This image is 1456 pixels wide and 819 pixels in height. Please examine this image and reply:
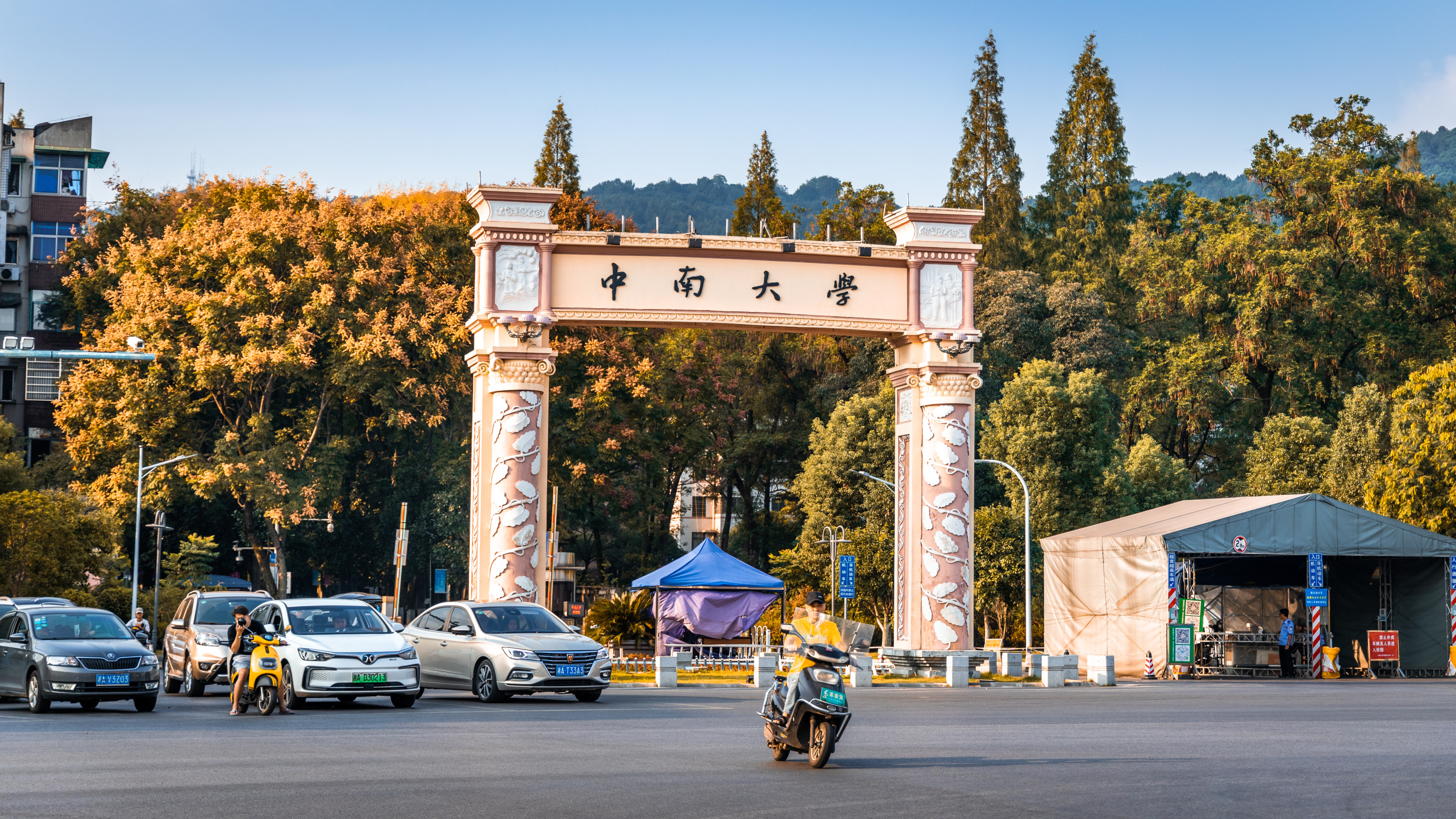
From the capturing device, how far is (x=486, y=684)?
23.0 metres

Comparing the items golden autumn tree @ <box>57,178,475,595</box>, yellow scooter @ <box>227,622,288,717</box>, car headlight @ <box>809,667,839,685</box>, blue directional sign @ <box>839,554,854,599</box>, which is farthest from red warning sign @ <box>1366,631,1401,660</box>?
golden autumn tree @ <box>57,178,475,595</box>

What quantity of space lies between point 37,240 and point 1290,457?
50602mm

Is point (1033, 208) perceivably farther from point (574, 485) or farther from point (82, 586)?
point (82, 586)

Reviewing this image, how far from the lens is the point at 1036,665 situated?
34688 millimetres

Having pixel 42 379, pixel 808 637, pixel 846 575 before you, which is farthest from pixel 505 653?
pixel 42 379

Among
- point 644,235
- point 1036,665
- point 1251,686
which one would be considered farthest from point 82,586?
point 1251,686

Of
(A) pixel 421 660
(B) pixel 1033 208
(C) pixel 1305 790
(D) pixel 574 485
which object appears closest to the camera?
(C) pixel 1305 790

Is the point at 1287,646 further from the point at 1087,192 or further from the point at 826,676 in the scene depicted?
the point at 1087,192

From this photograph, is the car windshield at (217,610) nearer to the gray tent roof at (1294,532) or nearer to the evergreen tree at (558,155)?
the gray tent roof at (1294,532)

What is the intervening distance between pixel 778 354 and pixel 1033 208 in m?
14.9

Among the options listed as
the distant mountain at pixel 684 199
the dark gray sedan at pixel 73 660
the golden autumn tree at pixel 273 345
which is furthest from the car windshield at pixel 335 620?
the distant mountain at pixel 684 199

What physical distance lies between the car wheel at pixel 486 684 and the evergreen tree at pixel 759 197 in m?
50.3

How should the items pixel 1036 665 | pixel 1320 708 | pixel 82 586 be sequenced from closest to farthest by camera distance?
pixel 1320 708 < pixel 1036 665 < pixel 82 586

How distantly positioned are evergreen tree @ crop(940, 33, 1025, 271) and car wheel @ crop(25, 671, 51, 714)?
4927cm
